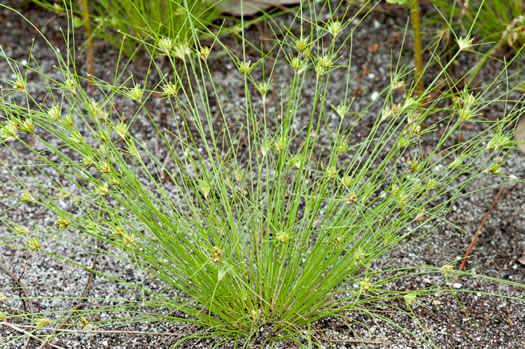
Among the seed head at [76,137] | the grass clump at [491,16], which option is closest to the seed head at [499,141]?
the seed head at [76,137]

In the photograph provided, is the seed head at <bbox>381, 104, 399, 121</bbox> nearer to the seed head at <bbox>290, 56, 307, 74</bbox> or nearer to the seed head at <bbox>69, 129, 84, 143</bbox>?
the seed head at <bbox>290, 56, 307, 74</bbox>

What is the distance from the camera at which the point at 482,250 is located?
86.2 inches

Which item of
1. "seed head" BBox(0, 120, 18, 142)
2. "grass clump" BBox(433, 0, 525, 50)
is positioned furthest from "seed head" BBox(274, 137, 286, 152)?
"grass clump" BBox(433, 0, 525, 50)

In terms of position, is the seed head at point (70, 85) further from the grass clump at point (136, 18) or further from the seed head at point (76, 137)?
the grass clump at point (136, 18)

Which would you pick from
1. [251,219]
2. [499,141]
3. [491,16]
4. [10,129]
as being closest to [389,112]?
[499,141]

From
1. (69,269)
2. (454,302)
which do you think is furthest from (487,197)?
→ (69,269)

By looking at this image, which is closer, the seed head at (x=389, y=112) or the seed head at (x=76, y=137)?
the seed head at (x=76, y=137)

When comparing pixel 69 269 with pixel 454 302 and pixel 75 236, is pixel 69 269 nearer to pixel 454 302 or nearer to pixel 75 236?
pixel 75 236

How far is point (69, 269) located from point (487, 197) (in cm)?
150

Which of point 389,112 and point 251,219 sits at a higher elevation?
point 389,112

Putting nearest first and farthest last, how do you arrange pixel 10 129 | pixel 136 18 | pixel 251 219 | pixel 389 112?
pixel 10 129
pixel 389 112
pixel 251 219
pixel 136 18

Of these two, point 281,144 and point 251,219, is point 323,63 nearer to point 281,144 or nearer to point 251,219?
point 281,144

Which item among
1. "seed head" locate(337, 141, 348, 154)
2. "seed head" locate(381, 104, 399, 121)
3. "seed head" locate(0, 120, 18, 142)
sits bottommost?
"seed head" locate(0, 120, 18, 142)

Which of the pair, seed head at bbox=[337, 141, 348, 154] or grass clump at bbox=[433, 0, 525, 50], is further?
grass clump at bbox=[433, 0, 525, 50]
